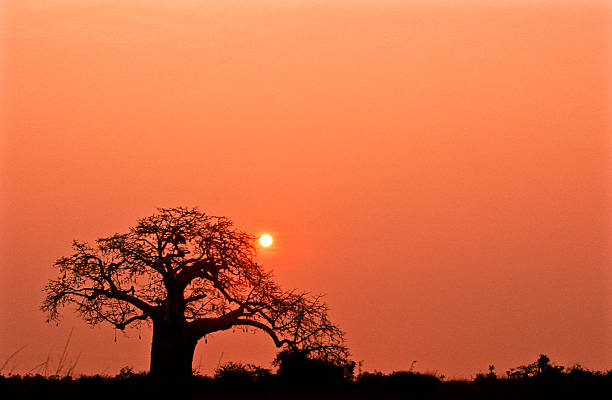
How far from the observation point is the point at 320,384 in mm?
33438

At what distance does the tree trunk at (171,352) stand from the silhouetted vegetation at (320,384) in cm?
43

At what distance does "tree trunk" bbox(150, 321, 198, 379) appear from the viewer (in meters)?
34.1

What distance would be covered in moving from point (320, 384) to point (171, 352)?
5.48 meters

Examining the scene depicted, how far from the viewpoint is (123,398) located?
28.9 meters

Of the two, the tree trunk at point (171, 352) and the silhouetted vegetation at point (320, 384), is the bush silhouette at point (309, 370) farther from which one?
the tree trunk at point (171, 352)

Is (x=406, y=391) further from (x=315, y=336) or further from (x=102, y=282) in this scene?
(x=102, y=282)

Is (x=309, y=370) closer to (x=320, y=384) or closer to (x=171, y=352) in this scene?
(x=320, y=384)

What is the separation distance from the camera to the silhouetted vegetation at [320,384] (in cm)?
2930

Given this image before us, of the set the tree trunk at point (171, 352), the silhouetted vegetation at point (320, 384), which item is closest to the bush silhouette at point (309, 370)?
the silhouetted vegetation at point (320, 384)

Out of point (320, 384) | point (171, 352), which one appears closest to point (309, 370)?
point (320, 384)

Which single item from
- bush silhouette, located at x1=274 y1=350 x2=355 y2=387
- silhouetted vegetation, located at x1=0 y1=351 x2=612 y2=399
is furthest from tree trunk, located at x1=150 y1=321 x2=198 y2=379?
bush silhouette, located at x1=274 y1=350 x2=355 y2=387

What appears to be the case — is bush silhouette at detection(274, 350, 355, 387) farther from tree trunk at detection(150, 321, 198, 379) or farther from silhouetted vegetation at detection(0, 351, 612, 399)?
tree trunk at detection(150, 321, 198, 379)

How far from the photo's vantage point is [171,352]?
112 feet

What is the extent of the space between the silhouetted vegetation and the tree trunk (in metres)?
0.43
